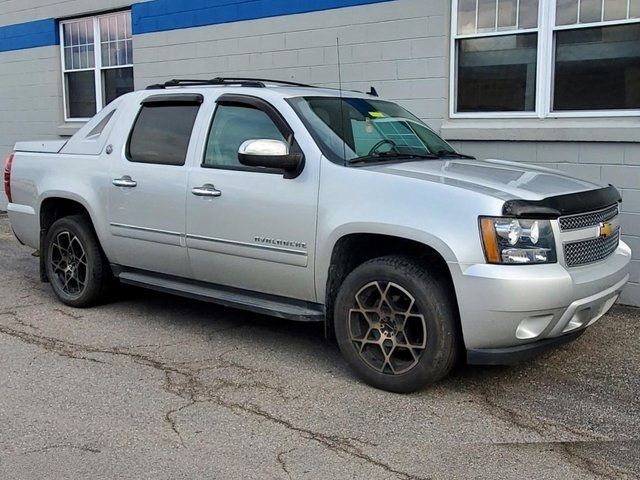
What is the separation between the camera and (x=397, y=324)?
4.50m

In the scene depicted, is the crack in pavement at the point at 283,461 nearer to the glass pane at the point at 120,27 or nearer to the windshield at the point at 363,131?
the windshield at the point at 363,131

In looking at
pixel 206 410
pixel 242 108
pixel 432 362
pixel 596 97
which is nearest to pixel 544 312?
pixel 432 362

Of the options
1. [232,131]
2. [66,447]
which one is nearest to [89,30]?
[232,131]

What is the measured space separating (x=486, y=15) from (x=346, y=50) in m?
1.76

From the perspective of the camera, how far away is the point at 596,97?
706 centimetres

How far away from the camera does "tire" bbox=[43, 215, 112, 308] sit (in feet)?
20.9

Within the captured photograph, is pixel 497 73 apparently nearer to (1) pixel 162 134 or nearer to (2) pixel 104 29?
(1) pixel 162 134

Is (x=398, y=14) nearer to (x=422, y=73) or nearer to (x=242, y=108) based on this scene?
(x=422, y=73)

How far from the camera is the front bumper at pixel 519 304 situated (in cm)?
407

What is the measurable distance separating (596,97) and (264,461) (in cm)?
517

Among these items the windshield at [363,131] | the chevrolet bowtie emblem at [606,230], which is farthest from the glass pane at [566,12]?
the chevrolet bowtie emblem at [606,230]

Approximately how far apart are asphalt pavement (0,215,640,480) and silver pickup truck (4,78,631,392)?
0.36 m

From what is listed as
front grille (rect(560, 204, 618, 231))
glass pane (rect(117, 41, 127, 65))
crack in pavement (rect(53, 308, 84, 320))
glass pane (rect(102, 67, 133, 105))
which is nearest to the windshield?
front grille (rect(560, 204, 618, 231))

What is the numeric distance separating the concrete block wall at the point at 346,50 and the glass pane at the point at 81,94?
2384 mm
